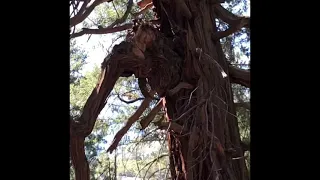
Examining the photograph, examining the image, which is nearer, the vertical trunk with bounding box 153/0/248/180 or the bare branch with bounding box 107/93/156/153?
the vertical trunk with bounding box 153/0/248/180

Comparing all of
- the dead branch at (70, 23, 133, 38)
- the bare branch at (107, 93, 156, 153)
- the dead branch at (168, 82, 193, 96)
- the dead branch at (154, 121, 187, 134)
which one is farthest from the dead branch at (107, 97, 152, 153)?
the dead branch at (70, 23, 133, 38)

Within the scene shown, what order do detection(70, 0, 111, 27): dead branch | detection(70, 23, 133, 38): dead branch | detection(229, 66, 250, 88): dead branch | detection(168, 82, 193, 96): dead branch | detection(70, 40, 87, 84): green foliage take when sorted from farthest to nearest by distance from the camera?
detection(70, 40, 87, 84): green foliage, detection(229, 66, 250, 88): dead branch, detection(70, 23, 133, 38): dead branch, detection(168, 82, 193, 96): dead branch, detection(70, 0, 111, 27): dead branch

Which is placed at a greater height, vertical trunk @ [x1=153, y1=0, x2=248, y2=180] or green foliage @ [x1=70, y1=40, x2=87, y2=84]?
green foliage @ [x1=70, y1=40, x2=87, y2=84]

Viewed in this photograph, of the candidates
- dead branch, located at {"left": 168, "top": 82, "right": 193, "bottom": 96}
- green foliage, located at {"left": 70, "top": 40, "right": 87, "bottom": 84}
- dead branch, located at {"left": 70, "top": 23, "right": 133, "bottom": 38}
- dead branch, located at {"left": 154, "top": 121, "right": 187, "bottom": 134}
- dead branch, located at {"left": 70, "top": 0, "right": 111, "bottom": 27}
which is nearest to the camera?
dead branch, located at {"left": 154, "top": 121, "right": 187, "bottom": 134}

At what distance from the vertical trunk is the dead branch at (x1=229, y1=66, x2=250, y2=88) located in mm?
104

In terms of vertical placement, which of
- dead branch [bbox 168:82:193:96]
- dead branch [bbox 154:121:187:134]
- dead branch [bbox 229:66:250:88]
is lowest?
dead branch [bbox 154:121:187:134]

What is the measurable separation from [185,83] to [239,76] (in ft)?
1.79

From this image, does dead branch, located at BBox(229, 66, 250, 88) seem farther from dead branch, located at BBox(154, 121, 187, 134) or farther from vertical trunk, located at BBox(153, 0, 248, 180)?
dead branch, located at BBox(154, 121, 187, 134)

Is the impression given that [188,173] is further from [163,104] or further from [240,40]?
[240,40]

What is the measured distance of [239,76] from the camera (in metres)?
3.71

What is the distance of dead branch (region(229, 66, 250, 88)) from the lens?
3.68 metres
